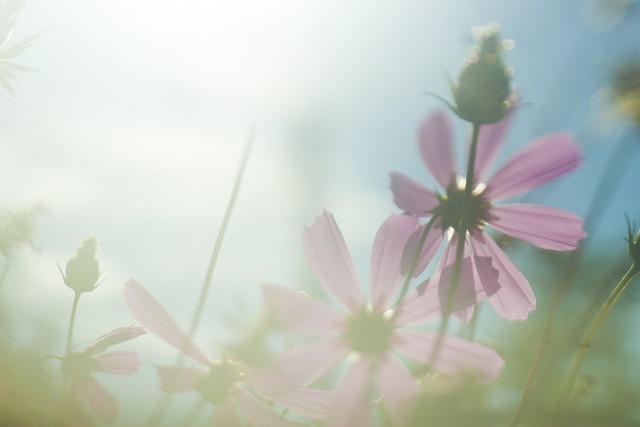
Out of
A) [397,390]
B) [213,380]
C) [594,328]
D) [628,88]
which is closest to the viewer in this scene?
[397,390]

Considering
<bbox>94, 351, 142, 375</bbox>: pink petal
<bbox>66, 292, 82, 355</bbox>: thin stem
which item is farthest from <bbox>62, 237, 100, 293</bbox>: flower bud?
<bbox>94, 351, 142, 375</bbox>: pink petal

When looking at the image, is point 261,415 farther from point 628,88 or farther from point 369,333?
point 628,88

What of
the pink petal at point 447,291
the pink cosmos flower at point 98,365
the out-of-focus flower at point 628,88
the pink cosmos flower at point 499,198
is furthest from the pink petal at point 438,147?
the out-of-focus flower at point 628,88

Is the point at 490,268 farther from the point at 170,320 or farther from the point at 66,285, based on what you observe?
Answer: the point at 66,285

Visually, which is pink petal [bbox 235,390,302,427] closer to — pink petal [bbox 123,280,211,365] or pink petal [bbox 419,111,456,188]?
pink petal [bbox 123,280,211,365]

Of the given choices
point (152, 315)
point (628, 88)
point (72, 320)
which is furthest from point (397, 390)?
point (628, 88)
